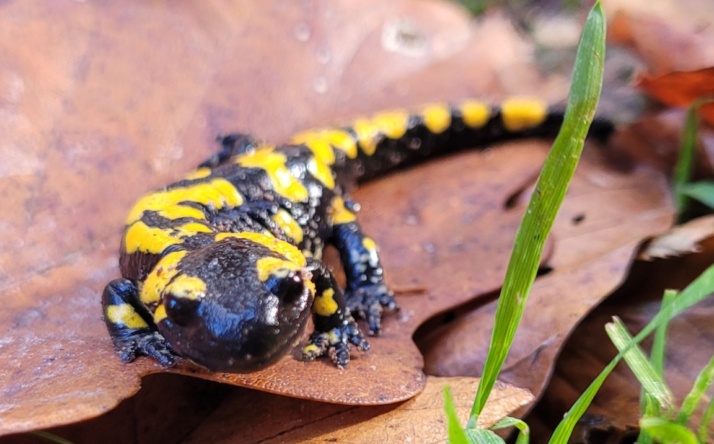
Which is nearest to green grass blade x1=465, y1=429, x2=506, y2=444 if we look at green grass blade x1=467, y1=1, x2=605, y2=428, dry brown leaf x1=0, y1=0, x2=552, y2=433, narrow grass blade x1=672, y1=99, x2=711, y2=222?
green grass blade x1=467, y1=1, x2=605, y2=428

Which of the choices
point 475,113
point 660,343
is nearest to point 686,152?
point 475,113

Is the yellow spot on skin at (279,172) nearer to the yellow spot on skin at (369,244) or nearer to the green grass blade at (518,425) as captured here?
the yellow spot on skin at (369,244)

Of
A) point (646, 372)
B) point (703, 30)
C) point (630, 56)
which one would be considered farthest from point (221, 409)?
point (630, 56)

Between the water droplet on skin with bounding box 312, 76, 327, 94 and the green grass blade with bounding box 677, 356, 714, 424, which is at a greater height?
the water droplet on skin with bounding box 312, 76, 327, 94

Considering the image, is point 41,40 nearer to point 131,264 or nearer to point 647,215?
point 131,264

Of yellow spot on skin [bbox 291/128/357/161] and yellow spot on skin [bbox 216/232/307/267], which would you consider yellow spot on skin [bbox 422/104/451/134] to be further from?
yellow spot on skin [bbox 216/232/307/267]

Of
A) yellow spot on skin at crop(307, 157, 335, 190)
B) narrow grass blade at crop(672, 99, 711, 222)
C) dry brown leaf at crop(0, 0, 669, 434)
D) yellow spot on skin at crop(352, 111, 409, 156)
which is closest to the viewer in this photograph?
dry brown leaf at crop(0, 0, 669, 434)

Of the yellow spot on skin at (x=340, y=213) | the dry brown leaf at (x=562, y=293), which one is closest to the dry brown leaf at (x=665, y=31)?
the dry brown leaf at (x=562, y=293)
